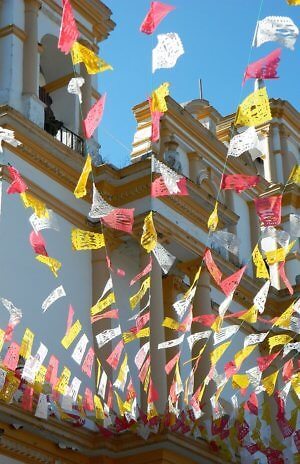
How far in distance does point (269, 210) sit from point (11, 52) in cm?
679

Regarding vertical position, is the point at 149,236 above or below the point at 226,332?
above

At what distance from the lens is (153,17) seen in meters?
11.2

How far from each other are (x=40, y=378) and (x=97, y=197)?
8.76ft

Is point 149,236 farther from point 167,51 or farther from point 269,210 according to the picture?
point 167,51

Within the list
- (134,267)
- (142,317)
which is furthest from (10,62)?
(142,317)

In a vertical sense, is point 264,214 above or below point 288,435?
above

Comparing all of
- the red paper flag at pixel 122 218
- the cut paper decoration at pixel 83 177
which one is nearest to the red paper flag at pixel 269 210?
the red paper flag at pixel 122 218

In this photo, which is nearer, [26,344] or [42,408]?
[42,408]

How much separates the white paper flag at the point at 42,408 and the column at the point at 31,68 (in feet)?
18.7

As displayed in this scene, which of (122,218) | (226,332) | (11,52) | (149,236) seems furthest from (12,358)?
(11,52)

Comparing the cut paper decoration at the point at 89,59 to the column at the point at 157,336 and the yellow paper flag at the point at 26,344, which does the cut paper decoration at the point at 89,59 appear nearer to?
the yellow paper flag at the point at 26,344

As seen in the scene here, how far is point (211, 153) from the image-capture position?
22.9 metres

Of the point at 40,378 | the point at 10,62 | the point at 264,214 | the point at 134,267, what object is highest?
the point at 10,62

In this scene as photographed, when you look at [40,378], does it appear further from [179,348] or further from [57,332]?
[179,348]
